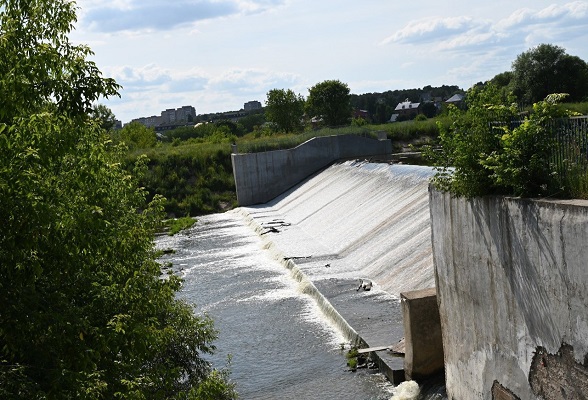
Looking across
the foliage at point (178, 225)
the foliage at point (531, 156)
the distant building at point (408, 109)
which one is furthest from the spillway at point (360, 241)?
the distant building at point (408, 109)

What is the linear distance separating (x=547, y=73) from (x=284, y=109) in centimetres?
3494

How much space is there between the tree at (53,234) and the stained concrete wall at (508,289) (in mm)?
3837

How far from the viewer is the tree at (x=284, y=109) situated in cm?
8069

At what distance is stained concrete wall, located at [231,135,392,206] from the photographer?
41.6m

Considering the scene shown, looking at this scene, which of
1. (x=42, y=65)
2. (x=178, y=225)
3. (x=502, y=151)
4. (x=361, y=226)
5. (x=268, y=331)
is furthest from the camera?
(x=178, y=225)

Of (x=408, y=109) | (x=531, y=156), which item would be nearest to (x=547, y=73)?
(x=531, y=156)

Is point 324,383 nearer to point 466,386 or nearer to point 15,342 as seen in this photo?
point 466,386

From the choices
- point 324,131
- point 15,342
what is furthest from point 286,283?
point 324,131

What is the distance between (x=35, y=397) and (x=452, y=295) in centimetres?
643

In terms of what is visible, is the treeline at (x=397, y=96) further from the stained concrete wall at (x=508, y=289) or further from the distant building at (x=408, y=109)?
the stained concrete wall at (x=508, y=289)

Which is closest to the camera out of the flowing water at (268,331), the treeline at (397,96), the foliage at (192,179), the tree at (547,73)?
the flowing water at (268,331)

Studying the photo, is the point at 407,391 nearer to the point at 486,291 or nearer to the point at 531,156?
the point at 486,291

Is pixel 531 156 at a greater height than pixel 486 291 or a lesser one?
greater

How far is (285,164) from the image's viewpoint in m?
41.6
